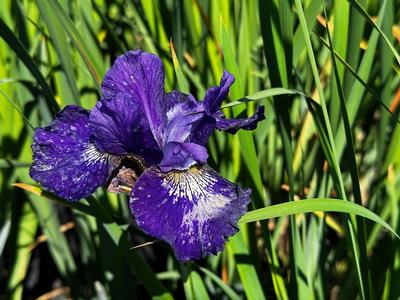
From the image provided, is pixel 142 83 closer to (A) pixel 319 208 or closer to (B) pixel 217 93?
(B) pixel 217 93

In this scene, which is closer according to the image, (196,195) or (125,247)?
(196,195)

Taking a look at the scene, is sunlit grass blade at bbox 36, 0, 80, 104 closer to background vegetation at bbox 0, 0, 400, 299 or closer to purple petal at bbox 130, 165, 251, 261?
background vegetation at bbox 0, 0, 400, 299

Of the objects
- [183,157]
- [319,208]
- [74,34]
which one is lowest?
[319,208]

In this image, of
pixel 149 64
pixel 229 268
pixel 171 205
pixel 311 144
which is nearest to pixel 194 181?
pixel 171 205

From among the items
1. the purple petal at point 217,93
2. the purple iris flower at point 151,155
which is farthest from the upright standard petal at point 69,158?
the purple petal at point 217,93

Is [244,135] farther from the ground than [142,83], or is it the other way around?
[142,83]

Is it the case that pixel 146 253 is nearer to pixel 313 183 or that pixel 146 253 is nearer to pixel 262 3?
pixel 313 183

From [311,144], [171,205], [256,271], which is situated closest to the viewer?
[171,205]

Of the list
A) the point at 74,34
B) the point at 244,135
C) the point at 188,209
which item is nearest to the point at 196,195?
the point at 188,209
